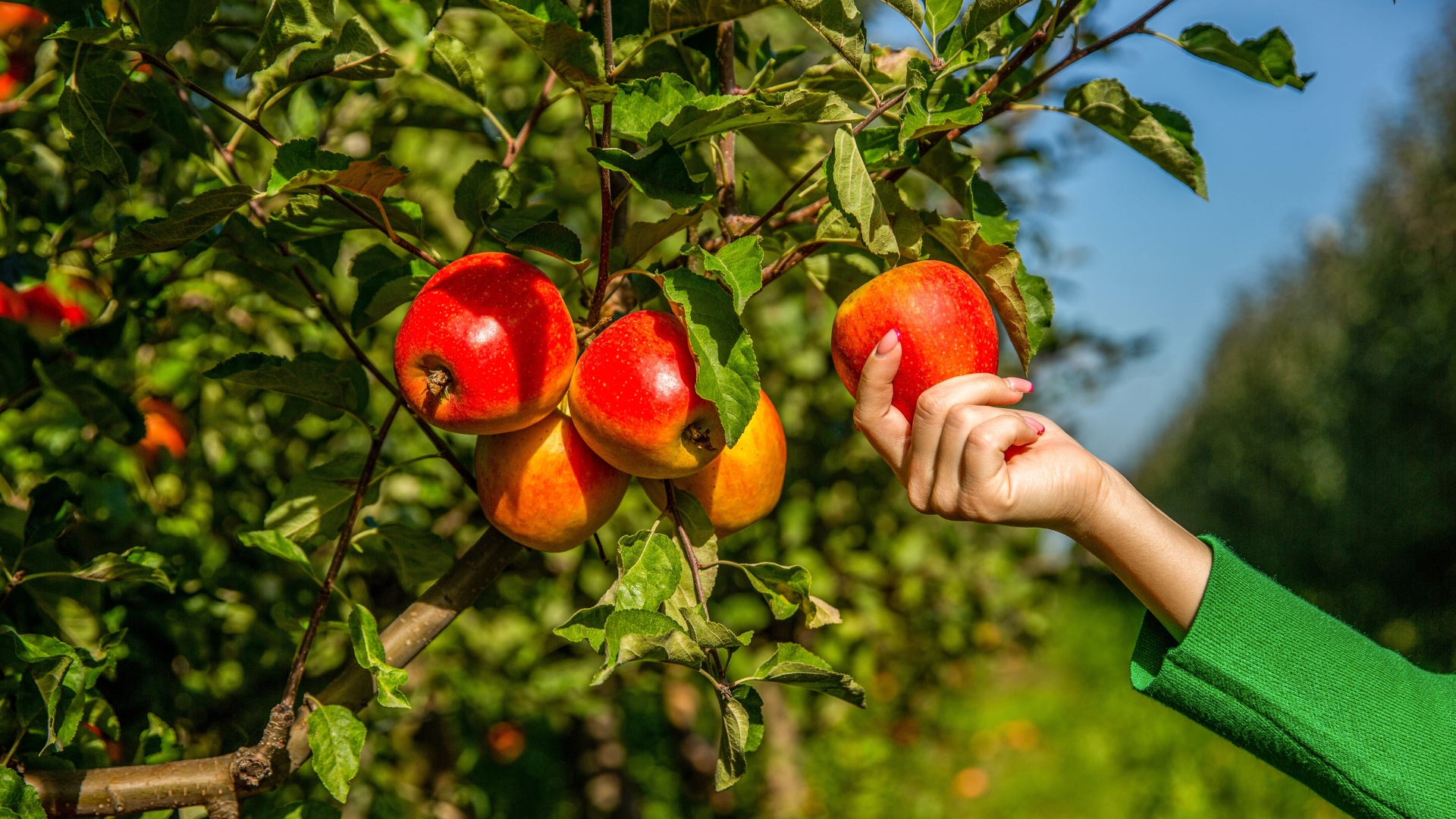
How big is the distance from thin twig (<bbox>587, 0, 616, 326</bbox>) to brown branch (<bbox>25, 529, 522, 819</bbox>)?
0.85 feet

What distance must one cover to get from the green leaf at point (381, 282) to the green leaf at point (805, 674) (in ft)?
1.60

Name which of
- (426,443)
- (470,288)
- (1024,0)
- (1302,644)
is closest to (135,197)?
(426,443)

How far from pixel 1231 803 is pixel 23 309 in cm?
418

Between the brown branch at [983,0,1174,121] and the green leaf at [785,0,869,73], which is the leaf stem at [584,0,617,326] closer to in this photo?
the green leaf at [785,0,869,73]

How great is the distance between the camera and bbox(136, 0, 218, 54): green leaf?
755mm

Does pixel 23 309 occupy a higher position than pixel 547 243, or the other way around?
pixel 547 243

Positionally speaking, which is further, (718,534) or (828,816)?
(828,816)

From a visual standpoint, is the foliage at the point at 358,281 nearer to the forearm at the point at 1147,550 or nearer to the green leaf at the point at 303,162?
the green leaf at the point at 303,162

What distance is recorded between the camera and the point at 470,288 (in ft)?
2.53

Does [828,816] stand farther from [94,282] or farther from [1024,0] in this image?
[1024,0]

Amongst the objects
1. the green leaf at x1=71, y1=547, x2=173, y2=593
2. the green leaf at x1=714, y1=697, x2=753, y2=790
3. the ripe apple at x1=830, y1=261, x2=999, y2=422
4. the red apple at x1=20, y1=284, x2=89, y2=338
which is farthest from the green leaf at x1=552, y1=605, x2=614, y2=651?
the red apple at x1=20, y1=284, x2=89, y2=338

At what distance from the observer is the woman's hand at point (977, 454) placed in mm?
771

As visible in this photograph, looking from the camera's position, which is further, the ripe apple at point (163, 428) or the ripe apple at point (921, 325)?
the ripe apple at point (163, 428)

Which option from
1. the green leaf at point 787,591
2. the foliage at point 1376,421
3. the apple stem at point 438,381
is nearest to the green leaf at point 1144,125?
the green leaf at point 787,591
